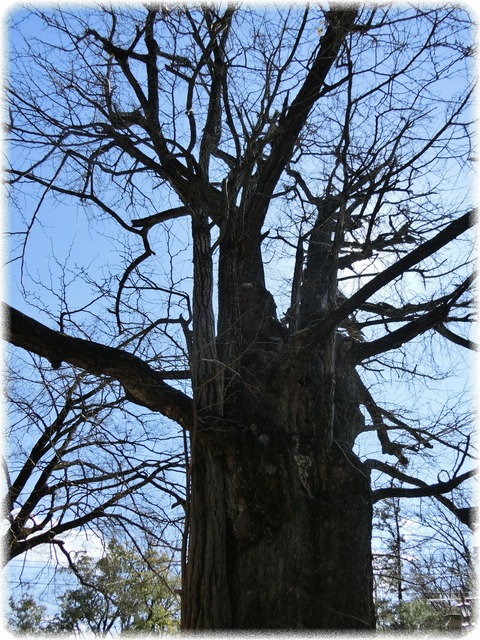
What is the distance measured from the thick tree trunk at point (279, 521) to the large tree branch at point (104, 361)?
1.08ft

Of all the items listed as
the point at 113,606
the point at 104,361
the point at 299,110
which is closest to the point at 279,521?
the point at 104,361

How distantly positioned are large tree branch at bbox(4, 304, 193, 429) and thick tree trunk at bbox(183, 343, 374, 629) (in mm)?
329

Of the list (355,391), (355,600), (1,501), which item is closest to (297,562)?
(355,600)

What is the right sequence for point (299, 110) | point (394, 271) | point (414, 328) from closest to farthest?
point (394, 271) → point (414, 328) → point (299, 110)

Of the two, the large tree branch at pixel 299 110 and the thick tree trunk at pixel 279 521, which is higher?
the large tree branch at pixel 299 110

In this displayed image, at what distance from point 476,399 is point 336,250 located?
1724 millimetres

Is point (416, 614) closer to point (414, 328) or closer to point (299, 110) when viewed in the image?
point (414, 328)

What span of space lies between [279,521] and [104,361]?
1743mm

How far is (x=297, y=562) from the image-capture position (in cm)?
425

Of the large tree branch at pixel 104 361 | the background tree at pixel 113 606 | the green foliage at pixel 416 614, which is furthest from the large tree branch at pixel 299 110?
the green foliage at pixel 416 614

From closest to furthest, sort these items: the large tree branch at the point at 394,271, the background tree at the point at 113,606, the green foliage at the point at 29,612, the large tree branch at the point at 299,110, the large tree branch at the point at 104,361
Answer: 1. the large tree branch at the point at 104,361
2. the large tree branch at the point at 394,271
3. the large tree branch at the point at 299,110
4. the background tree at the point at 113,606
5. the green foliage at the point at 29,612

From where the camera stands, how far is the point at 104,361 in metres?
4.37

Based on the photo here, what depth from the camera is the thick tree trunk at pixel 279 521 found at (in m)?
4.12

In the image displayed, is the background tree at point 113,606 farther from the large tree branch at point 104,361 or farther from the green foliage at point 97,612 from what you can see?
the large tree branch at point 104,361
